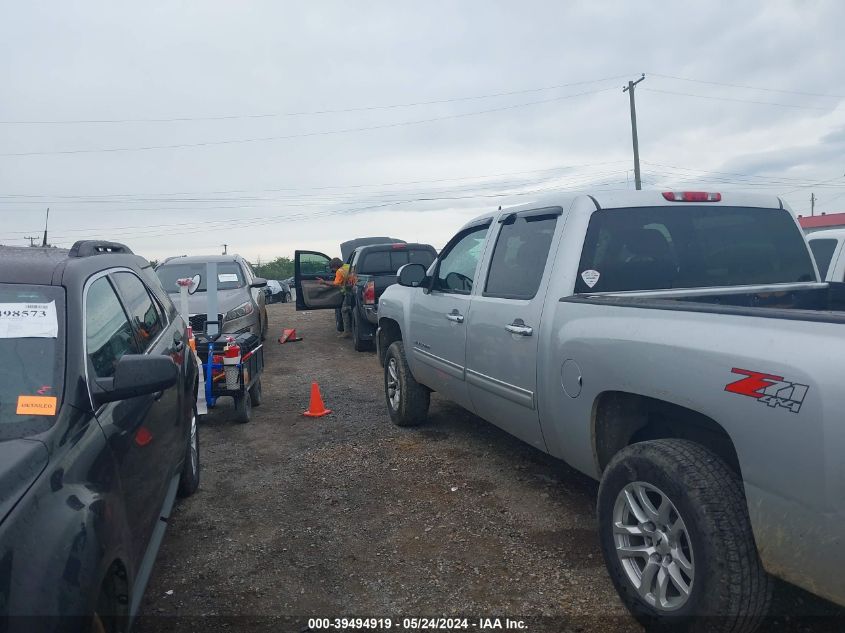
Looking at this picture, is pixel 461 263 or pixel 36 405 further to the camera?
pixel 461 263

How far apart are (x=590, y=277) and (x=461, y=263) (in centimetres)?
172

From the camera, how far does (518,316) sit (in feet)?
13.2

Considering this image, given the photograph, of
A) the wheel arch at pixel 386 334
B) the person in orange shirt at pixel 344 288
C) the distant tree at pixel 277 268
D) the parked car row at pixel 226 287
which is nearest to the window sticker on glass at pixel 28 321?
the wheel arch at pixel 386 334

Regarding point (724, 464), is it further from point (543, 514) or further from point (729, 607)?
point (543, 514)

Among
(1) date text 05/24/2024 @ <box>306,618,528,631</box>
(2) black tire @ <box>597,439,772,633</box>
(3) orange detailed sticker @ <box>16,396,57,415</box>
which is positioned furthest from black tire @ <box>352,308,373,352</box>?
(3) orange detailed sticker @ <box>16,396,57,415</box>

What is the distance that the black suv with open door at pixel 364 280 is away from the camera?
432 inches

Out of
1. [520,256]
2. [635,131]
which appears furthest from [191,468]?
[635,131]

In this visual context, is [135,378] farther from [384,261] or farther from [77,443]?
[384,261]

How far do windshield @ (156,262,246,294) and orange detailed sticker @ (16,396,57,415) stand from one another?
8267 millimetres

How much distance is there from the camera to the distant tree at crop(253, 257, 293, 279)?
5778 centimetres

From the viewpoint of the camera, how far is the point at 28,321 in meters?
2.61

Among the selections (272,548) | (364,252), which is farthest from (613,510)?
(364,252)

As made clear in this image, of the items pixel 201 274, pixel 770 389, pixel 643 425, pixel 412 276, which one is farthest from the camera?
pixel 201 274

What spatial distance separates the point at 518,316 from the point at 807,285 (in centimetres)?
171
